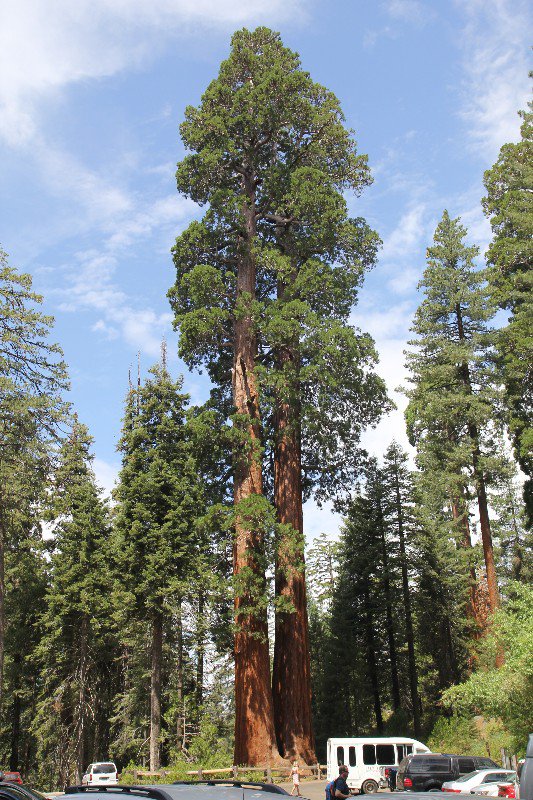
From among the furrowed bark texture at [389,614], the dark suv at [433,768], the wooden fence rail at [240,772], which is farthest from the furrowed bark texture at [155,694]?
the furrowed bark texture at [389,614]

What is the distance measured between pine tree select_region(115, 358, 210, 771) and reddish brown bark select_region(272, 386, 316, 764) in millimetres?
4258

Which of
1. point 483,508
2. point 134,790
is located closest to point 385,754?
point 483,508

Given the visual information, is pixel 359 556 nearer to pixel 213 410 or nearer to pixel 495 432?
pixel 495 432

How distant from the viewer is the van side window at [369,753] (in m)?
24.5

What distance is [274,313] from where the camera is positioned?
2342 centimetres

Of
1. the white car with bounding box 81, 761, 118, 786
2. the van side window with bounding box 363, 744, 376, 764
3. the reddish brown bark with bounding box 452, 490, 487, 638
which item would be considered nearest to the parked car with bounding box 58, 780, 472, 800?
the van side window with bounding box 363, 744, 376, 764

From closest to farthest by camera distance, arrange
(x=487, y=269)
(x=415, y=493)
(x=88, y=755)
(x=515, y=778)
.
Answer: (x=515, y=778) → (x=487, y=269) → (x=88, y=755) → (x=415, y=493)

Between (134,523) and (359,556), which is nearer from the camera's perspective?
(134,523)

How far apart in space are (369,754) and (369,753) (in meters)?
0.04

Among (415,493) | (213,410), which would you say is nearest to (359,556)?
(415,493)

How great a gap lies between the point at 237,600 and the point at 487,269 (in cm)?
2133

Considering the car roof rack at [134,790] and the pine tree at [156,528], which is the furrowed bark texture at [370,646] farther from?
the car roof rack at [134,790]

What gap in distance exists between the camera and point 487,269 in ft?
112

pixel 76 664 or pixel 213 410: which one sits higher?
pixel 213 410
